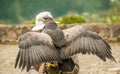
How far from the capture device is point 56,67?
6.01m

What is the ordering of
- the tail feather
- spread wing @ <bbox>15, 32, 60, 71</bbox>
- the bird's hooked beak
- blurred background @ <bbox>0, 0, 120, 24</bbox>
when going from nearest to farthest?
1. spread wing @ <bbox>15, 32, 60, 71</bbox>
2. the tail feather
3. the bird's hooked beak
4. blurred background @ <bbox>0, 0, 120, 24</bbox>

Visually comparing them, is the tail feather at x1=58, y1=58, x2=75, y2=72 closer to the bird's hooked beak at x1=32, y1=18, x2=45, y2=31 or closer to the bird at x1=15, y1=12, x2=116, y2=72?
the bird at x1=15, y1=12, x2=116, y2=72

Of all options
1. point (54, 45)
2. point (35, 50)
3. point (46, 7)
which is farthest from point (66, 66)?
point (46, 7)

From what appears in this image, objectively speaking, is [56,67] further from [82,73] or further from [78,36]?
[82,73]

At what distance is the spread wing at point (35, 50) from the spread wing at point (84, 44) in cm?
19

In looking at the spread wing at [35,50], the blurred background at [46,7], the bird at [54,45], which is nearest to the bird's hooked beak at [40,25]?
the bird at [54,45]

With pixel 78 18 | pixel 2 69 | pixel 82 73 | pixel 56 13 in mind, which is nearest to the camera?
pixel 82 73

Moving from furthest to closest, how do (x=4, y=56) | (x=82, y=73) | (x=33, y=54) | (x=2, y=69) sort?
(x=4, y=56)
(x=2, y=69)
(x=82, y=73)
(x=33, y=54)

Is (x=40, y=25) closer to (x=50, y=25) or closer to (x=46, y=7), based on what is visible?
(x=50, y=25)

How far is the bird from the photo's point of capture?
5.84 meters

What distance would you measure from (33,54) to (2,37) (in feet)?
18.5

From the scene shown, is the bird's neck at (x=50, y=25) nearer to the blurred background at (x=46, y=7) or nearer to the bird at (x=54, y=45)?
the bird at (x=54, y=45)

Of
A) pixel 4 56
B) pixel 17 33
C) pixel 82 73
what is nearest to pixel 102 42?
pixel 82 73

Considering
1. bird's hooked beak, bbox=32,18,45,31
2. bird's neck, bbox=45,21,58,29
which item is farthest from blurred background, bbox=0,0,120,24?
bird's neck, bbox=45,21,58,29
